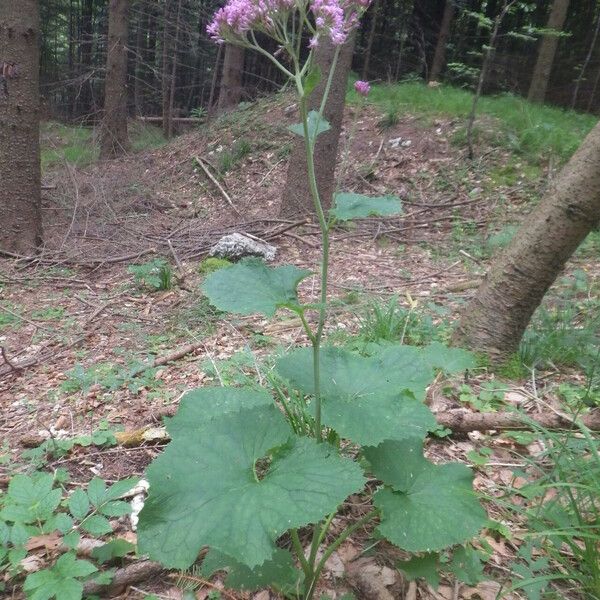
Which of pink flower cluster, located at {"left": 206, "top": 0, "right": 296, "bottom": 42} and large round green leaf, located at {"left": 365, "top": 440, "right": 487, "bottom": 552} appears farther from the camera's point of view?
pink flower cluster, located at {"left": 206, "top": 0, "right": 296, "bottom": 42}

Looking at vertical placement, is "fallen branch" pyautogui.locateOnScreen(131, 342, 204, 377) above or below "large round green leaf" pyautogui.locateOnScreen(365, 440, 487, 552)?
below

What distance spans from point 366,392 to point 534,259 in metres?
1.35

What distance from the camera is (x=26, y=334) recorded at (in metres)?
3.54

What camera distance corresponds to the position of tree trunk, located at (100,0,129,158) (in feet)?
29.7

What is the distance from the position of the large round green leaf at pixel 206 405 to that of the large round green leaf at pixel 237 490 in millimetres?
247

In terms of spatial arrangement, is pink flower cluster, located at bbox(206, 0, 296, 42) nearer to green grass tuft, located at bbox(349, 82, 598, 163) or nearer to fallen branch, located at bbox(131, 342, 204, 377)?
fallen branch, located at bbox(131, 342, 204, 377)

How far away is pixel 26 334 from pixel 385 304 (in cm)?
264

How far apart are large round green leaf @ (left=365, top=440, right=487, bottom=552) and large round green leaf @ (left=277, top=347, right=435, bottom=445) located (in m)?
0.08

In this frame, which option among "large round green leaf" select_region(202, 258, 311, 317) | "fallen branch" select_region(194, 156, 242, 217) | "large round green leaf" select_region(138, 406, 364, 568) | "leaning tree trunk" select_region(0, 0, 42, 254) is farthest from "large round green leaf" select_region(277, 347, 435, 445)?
"fallen branch" select_region(194, 156, 242, 217)

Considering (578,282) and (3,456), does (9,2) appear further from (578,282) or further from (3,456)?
(578,282)

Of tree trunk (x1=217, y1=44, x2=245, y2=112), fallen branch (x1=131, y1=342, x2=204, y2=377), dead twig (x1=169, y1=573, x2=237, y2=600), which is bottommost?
fallen branch (x1=131, y1=342, x2=204, y2=377)

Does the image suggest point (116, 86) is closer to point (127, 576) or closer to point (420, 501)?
point (127, 576)

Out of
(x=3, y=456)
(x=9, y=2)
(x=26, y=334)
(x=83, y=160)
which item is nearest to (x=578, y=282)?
(x=3, y=456)

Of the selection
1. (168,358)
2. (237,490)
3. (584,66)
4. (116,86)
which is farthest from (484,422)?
(584,66)
